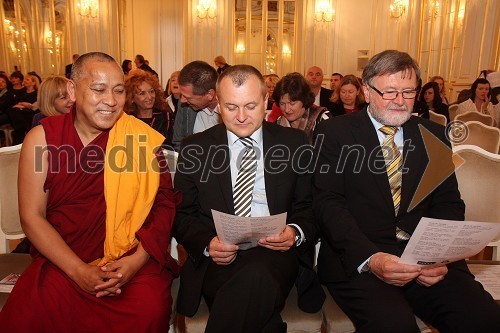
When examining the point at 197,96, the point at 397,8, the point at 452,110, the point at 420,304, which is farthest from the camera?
the point at 397,8

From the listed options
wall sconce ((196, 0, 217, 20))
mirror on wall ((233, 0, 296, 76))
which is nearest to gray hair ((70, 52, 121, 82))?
wall sconce ((196, 0, 217, 20))

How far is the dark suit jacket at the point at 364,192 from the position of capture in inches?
79.7

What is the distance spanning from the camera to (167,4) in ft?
40.8

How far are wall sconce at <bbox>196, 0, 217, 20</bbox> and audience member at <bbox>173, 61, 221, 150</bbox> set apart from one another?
8.01m

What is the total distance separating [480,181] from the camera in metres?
2.37

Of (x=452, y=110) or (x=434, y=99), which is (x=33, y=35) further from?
(x=452, y=110)

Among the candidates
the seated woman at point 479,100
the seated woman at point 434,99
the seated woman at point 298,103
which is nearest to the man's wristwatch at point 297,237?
the seated woman at point 298,103

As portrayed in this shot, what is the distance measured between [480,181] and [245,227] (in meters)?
1.51

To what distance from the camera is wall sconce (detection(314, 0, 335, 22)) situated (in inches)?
441

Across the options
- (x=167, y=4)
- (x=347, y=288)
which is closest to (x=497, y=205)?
(x=347, y=288)

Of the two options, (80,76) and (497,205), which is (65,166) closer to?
(80,76)

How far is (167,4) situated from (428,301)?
1238 cm

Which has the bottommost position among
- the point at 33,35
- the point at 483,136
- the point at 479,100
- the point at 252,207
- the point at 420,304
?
the point at 420,304

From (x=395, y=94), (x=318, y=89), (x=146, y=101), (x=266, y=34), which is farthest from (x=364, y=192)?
(x=266, y=34)
